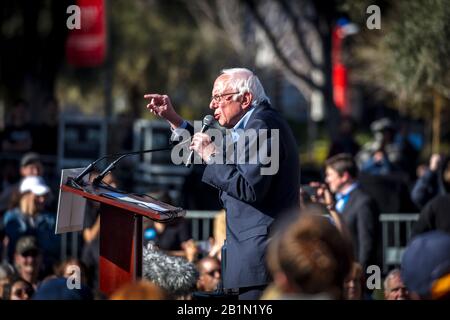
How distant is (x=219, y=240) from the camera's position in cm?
835

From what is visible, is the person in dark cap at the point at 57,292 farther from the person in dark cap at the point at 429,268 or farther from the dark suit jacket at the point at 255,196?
the person in dark cap at the point at 429,268

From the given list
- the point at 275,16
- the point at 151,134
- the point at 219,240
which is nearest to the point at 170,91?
the point at 275,16

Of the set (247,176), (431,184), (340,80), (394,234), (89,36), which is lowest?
(394,234)

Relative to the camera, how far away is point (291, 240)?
142 inches

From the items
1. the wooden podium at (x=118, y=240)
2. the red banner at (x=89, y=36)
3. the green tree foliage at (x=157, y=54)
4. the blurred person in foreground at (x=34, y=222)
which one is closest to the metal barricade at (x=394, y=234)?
the blurred person in foreground at (x=34, y=222)

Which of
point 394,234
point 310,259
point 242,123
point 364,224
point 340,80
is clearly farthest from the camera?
point 340,80

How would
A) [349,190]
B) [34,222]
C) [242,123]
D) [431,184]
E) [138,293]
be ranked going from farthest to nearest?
[431,184] → [34,222] → [349,190] → [242,123] → [138,293]

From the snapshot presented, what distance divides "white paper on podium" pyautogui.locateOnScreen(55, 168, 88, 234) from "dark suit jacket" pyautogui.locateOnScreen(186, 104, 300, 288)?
0.74 m

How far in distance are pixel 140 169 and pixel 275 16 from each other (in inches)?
523

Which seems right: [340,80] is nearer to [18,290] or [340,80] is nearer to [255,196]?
[18,290]

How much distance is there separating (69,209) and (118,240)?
0.41 m

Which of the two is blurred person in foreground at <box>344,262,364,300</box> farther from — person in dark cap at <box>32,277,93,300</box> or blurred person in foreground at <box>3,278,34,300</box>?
person in dark cap at <box>32,277,93,300</box>

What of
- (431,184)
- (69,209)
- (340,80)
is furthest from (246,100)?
(340,80)

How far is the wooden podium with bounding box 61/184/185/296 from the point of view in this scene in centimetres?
520
